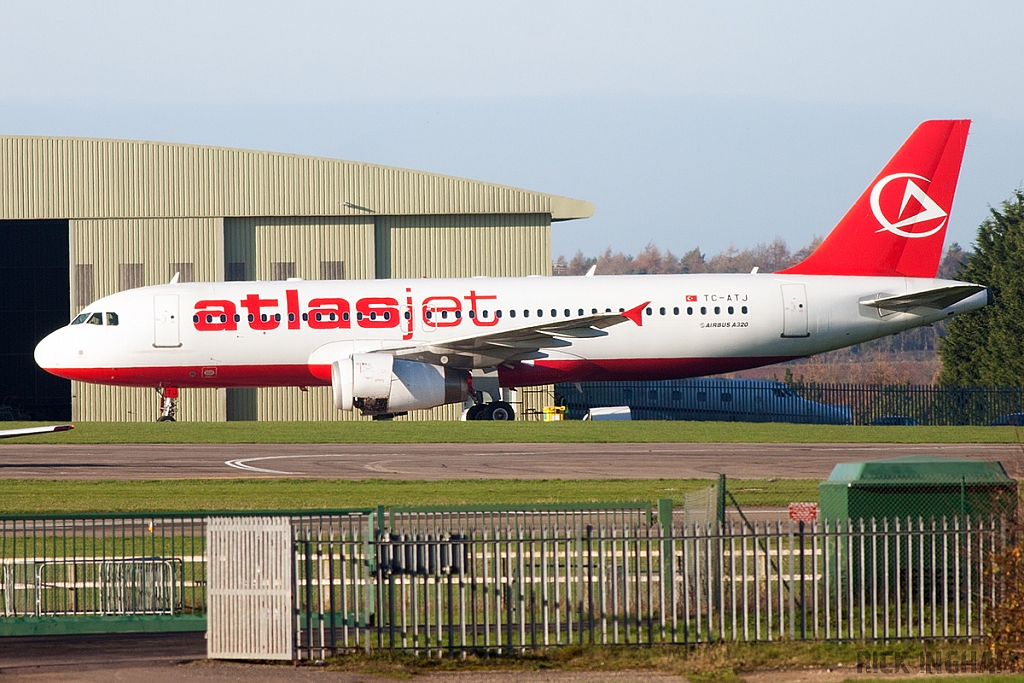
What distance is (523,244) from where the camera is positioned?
48.5 metres

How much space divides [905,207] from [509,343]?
44.0 ft

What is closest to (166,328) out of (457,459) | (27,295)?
(457,459)

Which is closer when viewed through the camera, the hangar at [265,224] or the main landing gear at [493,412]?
the main landing gear at [493,412]

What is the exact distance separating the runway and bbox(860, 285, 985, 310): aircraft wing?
7464 mm

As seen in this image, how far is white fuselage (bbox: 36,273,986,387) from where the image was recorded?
36250 mm

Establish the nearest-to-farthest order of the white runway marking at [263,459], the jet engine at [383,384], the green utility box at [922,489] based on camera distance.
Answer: the green utility box at [922,489] → the white runway marking at [263,459] → the jet engine at [383,384]

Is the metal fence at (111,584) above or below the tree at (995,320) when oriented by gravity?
below

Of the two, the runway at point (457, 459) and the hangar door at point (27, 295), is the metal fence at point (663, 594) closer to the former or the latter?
the runway at point (457, 459)

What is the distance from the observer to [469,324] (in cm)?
3675

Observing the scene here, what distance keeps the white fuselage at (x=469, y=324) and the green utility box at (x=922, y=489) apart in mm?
21859

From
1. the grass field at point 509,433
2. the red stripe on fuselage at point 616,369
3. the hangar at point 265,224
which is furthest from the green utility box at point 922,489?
the hangar at point 265,224

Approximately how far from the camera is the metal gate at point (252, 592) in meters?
12.1

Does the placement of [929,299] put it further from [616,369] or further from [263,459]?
[263,459]

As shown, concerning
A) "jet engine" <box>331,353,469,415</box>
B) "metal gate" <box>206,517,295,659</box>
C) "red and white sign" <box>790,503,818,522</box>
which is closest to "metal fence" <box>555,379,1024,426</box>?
"jet engine" <box>331,353,469,415</box>
